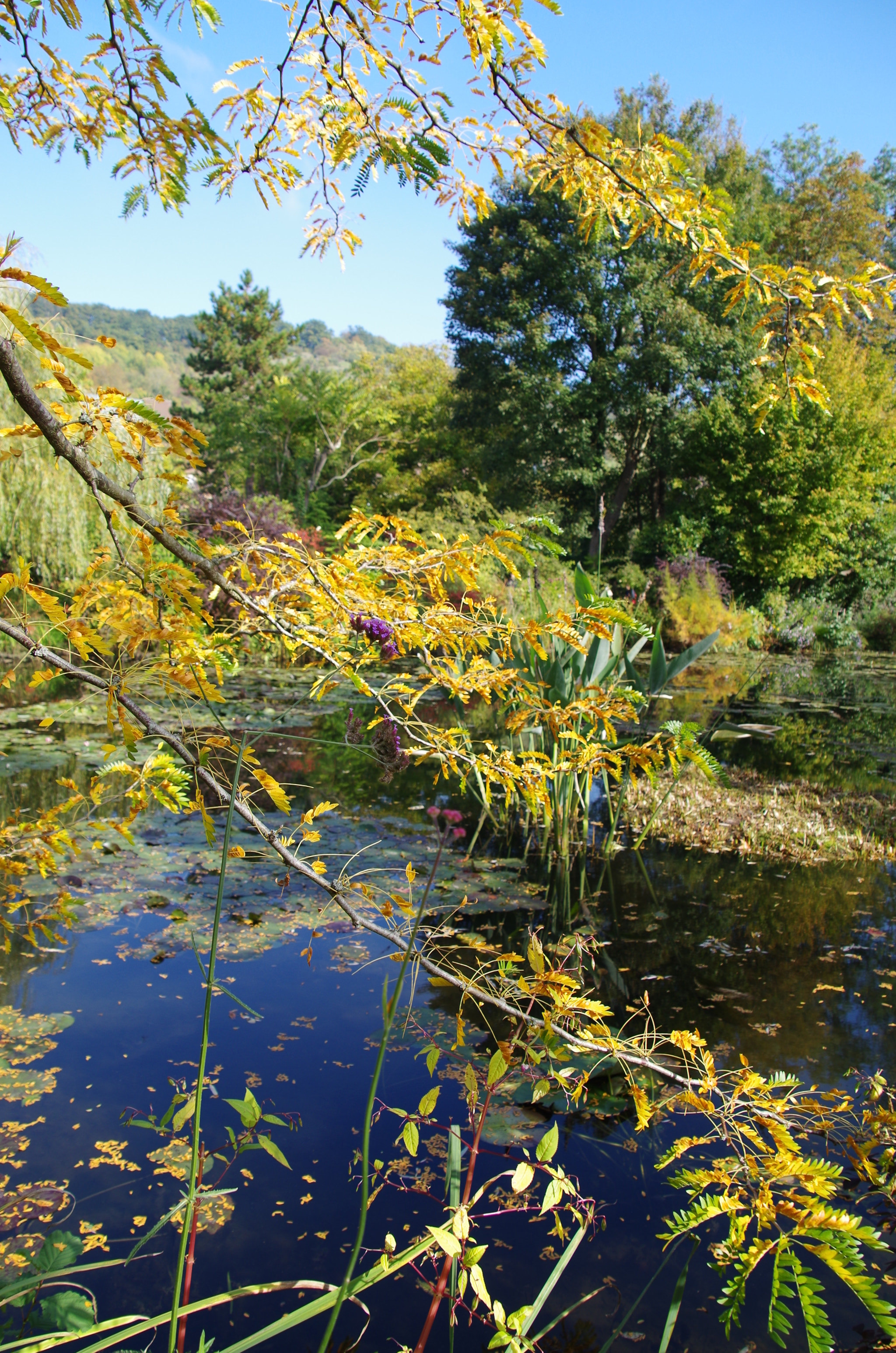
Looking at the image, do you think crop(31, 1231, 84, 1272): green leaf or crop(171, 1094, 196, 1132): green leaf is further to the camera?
crop(171, 1094, 196, 1132): green leaf

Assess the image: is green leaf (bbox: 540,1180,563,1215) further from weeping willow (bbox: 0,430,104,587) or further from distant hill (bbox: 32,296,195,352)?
distant hill (bbox: 32,296,195,352)

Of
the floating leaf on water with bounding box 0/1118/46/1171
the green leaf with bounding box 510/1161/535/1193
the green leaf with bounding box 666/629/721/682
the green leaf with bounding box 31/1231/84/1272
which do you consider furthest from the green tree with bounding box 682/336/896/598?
the green leaf with bounding box 31/1231/84/1272

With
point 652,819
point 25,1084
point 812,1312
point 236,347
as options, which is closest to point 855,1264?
point 812,1312

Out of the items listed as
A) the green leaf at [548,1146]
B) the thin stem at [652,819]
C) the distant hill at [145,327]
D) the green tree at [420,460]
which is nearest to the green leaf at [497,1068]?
the green leaf at [548,1146]

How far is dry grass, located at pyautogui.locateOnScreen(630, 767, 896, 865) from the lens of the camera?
153 inches

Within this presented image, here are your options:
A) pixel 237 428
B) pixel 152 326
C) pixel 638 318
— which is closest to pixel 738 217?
pixel 638 318

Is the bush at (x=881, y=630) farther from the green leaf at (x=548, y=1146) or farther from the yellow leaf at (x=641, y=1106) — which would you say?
the green leaf at (x=548, y=1146)

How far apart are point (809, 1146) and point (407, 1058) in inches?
39.2

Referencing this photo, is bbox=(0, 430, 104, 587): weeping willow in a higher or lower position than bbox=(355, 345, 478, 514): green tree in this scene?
lower

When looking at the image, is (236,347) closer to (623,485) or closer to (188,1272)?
(623,485)

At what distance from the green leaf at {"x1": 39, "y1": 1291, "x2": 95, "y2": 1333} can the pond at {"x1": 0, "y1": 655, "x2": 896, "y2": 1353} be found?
0.37 metres

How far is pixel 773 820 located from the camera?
13.9 feet

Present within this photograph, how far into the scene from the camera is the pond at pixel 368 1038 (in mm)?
1436

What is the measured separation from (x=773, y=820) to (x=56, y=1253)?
3921 millimetres
